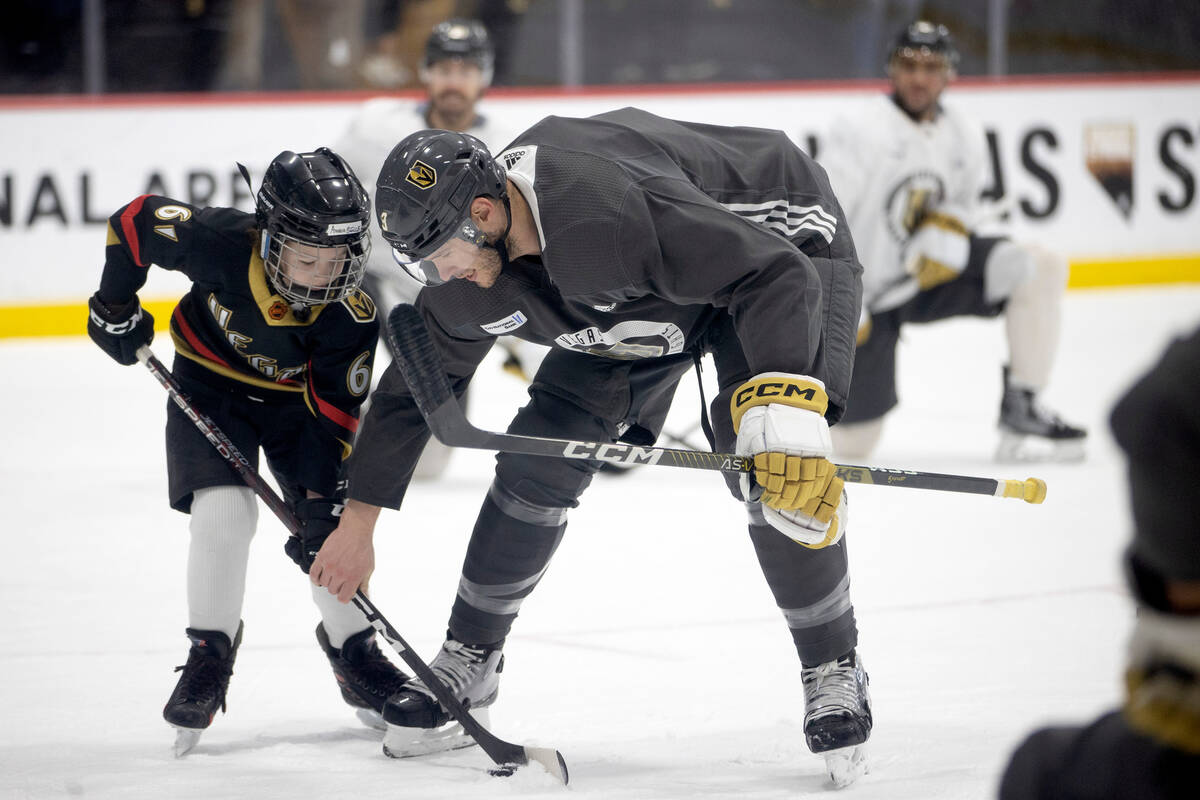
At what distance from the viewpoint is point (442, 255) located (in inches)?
72.7

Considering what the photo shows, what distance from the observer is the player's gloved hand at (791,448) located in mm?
1750

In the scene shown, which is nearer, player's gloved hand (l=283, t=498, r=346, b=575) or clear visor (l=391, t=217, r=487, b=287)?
clear visor (l=391, t=217, r=487, b=287)

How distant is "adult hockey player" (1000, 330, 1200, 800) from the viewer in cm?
89

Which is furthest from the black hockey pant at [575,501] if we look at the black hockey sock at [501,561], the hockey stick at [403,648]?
the hockey stick at [403,648]

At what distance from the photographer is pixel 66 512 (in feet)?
11.9

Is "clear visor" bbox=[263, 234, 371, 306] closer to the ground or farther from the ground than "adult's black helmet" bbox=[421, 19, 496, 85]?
closer to the ground

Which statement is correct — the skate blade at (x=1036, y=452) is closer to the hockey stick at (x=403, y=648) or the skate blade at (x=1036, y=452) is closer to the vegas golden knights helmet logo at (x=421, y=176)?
the hockey stick at (x=403, y=648)

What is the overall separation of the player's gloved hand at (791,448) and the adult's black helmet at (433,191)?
395mm

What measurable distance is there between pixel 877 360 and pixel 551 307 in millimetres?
2356

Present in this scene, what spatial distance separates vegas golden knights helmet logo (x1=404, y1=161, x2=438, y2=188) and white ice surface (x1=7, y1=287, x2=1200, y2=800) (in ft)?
2.52

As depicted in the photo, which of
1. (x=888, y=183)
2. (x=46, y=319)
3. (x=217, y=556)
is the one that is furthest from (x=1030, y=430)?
(x=46, y=319)

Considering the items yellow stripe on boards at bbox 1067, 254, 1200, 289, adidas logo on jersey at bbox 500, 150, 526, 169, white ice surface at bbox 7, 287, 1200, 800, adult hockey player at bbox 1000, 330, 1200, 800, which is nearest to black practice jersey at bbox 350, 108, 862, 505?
adidas logo on jersey at bbox 500, 150, 526, 169

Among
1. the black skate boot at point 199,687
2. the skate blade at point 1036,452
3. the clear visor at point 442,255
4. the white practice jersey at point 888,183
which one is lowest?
the skate blade at point 1036,452

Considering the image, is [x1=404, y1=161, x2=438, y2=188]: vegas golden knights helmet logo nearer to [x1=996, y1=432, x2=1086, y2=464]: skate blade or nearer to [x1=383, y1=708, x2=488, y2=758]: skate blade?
[x1=383, y1=708, x2=488, y2=758]: skate blade
